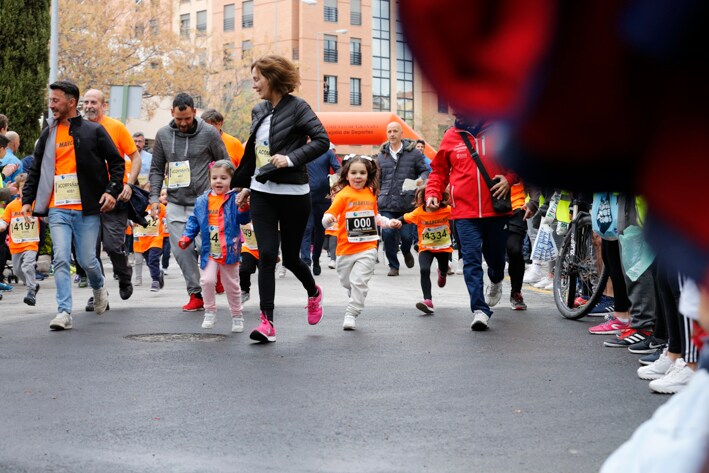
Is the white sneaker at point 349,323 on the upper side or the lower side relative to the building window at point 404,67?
lower

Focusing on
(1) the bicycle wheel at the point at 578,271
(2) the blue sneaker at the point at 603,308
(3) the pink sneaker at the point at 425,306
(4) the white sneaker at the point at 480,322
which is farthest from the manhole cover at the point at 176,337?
(2) the blue sneaker at the point at 603,308

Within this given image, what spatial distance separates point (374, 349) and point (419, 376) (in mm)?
1337

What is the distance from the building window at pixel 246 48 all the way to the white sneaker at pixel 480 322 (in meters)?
48.5

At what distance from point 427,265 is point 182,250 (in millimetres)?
2363

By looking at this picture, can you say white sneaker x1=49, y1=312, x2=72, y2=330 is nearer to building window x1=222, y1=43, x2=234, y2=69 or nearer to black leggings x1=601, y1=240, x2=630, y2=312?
black leggings x1=601, y1=240, x2=630, y2=312

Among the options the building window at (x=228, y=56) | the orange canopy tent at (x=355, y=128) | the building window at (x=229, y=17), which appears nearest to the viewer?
the orange canopy tent at (x=355, y=128)

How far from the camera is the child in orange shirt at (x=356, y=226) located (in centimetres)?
947

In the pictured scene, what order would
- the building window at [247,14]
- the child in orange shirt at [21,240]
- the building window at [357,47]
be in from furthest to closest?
the building window at [247,14] < the child in orange shirt at [21,240] < the building window at [357,47]

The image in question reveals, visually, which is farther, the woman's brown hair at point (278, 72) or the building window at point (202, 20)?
the building window at point (202, 20)

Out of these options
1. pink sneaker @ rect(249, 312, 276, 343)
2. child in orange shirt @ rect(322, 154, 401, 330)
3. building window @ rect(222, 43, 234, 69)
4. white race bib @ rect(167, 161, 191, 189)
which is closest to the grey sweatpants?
white race bib @ rect(167, 161, 191, 189)

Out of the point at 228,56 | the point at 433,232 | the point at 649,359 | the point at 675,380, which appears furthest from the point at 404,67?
the point at 228,56

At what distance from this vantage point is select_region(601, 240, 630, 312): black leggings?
828 cm

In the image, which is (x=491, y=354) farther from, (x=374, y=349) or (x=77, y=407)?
(x=77, y=407)

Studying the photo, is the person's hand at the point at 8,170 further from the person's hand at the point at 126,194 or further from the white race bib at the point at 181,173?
the person's hand at the point at 126,194
